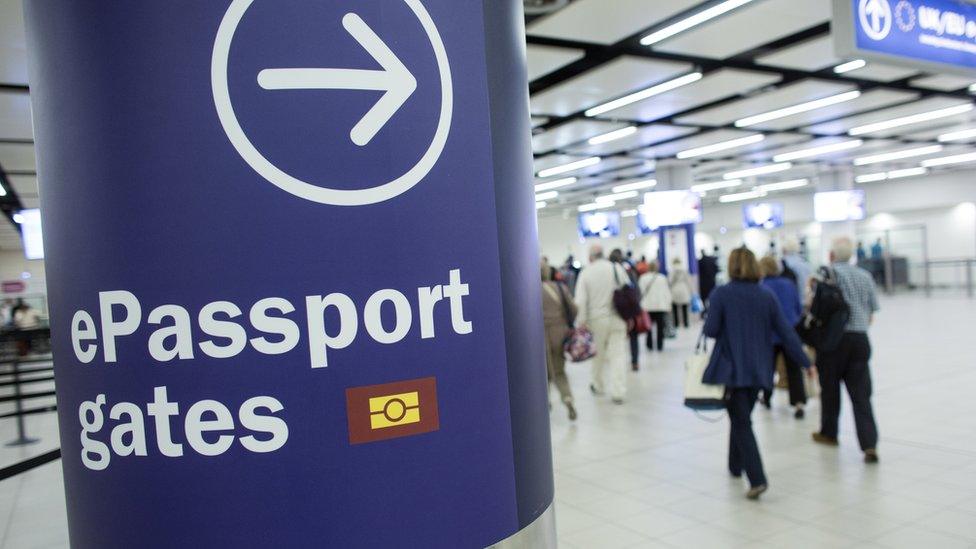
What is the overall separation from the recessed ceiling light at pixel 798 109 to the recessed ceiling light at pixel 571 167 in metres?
4.28

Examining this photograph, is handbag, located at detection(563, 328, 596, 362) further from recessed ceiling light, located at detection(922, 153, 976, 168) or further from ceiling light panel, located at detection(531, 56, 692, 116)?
recessed ceiling light, located at detection(922, 153, 976, 168)

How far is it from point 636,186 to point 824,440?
19.2m

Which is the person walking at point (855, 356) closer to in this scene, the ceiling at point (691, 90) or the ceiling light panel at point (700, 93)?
the ceiling at point (691, 90)

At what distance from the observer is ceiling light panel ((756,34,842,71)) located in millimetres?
8539

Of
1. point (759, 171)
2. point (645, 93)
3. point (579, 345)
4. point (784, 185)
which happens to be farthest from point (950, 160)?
point (579, 345)

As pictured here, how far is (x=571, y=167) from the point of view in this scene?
18.6 metres

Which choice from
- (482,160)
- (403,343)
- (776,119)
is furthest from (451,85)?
(776,119)

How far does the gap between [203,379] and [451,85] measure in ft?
2.68

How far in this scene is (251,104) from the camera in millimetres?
1390

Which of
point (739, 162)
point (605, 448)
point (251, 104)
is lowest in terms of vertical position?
point (605, 448)

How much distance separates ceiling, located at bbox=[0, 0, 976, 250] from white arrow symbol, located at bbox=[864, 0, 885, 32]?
4.80 feet

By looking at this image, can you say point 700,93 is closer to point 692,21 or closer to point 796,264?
point 692,21

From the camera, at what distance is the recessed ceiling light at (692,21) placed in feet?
22.9

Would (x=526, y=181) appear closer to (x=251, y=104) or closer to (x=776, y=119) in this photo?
(x=251, y=104)
